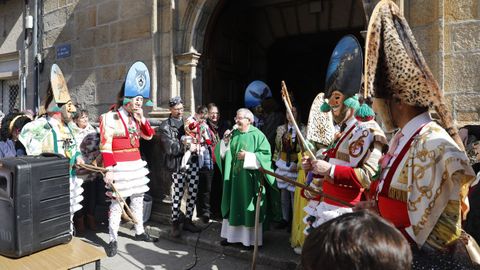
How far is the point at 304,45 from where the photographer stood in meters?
8.66

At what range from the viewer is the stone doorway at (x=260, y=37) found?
233 inches

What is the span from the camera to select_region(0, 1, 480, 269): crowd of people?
1436 mm

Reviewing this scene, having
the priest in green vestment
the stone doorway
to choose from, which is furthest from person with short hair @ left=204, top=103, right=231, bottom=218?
the priest in green vestment

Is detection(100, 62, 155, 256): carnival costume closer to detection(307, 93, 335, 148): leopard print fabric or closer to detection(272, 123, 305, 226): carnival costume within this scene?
detection(272, 123, 305, 226): carnival costume

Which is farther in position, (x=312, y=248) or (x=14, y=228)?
(x=14, y=228)

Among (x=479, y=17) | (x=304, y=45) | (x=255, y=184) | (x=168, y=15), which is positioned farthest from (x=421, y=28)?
(x=304, y=45)

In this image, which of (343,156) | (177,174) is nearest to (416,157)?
(343,156)

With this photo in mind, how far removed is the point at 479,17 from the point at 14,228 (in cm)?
430

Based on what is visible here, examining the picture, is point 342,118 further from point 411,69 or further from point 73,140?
point 73,140

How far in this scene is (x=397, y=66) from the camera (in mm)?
1612

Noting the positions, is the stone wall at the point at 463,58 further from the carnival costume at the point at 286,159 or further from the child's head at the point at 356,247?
→ the child's head at the point at 356,247

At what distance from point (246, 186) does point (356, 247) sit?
3.13 m

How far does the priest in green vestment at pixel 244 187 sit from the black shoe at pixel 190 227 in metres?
0.57

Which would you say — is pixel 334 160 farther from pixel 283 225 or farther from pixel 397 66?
pixel 283 225
